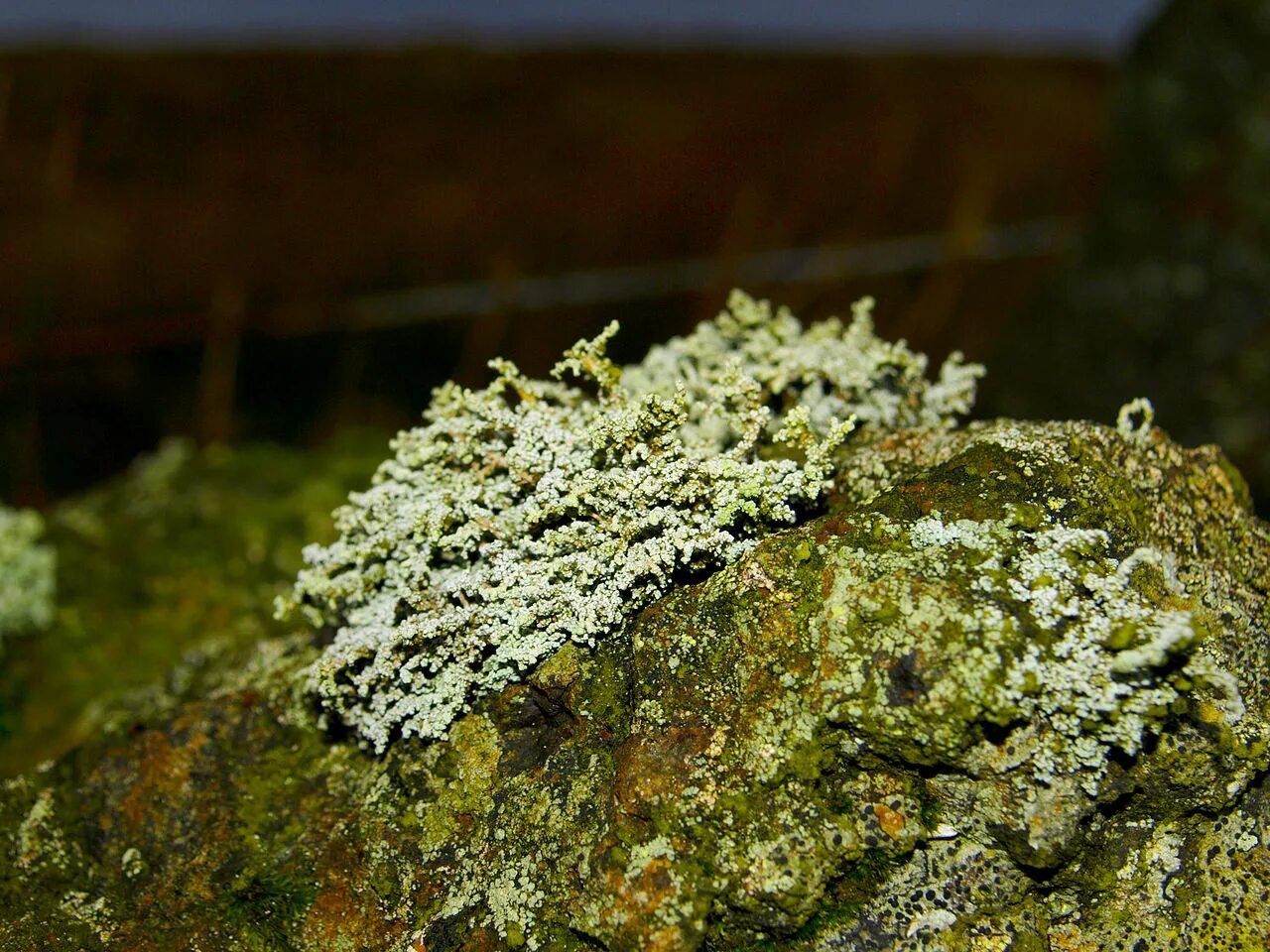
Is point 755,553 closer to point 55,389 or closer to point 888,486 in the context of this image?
point 888,486

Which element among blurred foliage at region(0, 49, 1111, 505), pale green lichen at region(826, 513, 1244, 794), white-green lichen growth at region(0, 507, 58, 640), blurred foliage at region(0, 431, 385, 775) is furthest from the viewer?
→ blurred foliage at region(0, 49, 1111, 505)

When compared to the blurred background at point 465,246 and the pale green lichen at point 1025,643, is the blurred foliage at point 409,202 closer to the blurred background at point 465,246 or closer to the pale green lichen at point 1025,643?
the blurred background at point 465,246

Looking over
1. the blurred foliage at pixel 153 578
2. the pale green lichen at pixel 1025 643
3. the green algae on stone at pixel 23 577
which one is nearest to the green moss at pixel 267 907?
the blurred foliage at pixel 153 578

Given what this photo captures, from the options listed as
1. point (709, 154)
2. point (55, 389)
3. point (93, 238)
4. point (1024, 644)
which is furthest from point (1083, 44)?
point (1024, 644)

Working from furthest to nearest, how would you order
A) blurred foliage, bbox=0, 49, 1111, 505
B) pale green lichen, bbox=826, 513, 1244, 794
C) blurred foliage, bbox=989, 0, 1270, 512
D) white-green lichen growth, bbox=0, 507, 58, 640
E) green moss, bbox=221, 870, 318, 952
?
1. blurred foliage, bbox=0, 49, 1111, 505
2. blurred foliage, bbox=989, 0, 1270, 512
3. white-green lichen growth, bbox=0, 507, 58, 640
4. green moss, bbox=221, 870, 318, 952
5. pale green lichen, bbox=826, 513, 1244, 794

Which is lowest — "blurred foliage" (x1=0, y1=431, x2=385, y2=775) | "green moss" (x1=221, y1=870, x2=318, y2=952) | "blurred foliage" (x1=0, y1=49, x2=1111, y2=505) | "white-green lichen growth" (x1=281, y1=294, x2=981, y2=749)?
"green moss" (x1=221, y1=870, x2=318, y2=952)

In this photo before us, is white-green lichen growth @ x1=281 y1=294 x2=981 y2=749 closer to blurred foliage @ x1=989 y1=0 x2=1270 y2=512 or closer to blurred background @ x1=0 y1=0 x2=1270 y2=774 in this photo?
blurred background @ x1=0 y1=0 x2=1270 y2=774

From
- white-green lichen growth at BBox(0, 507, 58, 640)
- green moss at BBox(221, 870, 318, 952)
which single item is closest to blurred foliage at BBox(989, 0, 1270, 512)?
green moss at BBox(221, 870, 318, 952)
